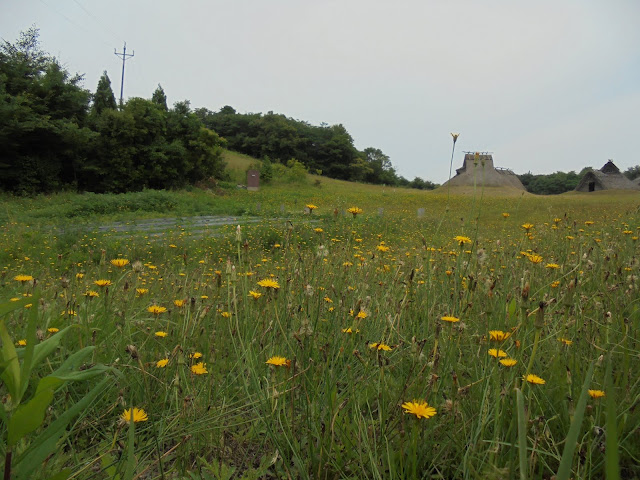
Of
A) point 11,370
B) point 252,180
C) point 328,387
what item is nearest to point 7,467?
point 11,370

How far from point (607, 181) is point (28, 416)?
35.5m

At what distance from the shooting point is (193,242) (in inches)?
304

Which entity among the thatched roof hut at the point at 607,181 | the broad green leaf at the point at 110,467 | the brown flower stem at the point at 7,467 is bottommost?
the broad green leaf at the point at 110,467

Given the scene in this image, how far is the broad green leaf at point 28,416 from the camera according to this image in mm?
686

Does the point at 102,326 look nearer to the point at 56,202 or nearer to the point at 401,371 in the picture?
the point at 401,371

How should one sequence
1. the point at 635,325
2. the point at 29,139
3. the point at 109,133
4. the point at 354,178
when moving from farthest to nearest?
the point at 354,178 → the point at 109,133 → the point at 29,139 → the point at 635,325

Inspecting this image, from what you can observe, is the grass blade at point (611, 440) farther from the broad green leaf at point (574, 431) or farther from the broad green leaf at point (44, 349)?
the broad green leaf at point (44, 349)

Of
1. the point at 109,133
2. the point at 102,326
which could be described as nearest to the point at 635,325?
the point at 102,326

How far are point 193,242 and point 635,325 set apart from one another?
22.9ft

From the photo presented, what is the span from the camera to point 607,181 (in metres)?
29.4

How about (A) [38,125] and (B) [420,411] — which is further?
(A) [38,125]

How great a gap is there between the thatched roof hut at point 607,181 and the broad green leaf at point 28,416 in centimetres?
3433

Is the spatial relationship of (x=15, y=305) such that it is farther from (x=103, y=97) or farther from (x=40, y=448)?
(x=103, y=97)

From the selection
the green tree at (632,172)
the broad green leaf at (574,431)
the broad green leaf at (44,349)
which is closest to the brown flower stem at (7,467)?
the broad green leaf at (44,349)
